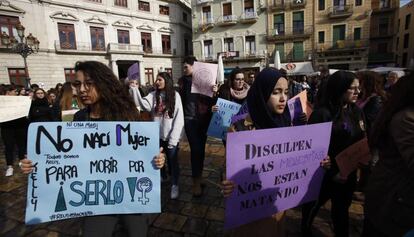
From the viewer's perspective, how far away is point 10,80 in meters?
20.7

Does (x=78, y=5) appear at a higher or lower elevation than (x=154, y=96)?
higher

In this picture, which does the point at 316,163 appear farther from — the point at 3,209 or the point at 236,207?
the point at 3,209

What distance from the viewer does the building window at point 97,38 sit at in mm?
25317

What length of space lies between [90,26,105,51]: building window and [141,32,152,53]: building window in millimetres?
4899

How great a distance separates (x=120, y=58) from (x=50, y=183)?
88.4 feet

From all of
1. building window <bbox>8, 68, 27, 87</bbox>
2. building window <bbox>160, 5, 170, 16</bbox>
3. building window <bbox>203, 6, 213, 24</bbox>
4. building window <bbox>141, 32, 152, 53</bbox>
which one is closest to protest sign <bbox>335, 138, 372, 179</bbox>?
building window <bbox>8, 68, 27, 87</bbox>

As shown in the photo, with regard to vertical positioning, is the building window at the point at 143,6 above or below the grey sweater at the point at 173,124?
above

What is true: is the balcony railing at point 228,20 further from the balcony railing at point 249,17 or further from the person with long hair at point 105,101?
the person with long hair at point 105,101

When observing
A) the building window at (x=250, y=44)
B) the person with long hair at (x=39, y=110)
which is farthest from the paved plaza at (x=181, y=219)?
the building window at (x=250, y=44)

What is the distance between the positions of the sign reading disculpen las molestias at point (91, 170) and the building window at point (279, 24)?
89.6 ft

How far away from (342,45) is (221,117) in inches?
1015

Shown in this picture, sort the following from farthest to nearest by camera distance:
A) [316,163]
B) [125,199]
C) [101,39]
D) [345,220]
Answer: [101,39] < [345,220] < [316,163] < [125,199]

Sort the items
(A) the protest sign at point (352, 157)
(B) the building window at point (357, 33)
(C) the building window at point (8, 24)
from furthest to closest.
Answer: (B) the building window at point (357, 33) → (C) the building window at point (8, 24) → (A) the protest sign at point (352, 157)

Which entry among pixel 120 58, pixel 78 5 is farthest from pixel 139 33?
pixel 78 5
